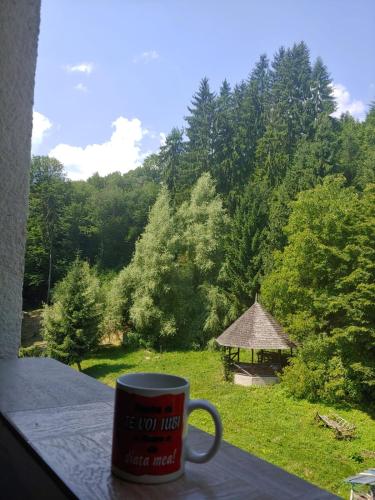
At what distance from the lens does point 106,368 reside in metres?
7.27

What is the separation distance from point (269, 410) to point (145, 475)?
7051 mm

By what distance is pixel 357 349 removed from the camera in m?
7.08

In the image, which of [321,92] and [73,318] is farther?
[321,92]

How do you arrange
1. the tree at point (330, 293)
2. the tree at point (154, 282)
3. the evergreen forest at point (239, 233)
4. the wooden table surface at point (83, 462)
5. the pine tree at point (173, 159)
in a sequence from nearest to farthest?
the wooden table surface at point (83, 462) < the tree at point (330, 293) < the evergreen forest at point (239, 233) < the tree at point (154, 282) < the pine tree at point (173, 159)

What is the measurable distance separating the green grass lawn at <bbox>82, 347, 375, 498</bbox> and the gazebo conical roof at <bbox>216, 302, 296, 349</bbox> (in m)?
0.71

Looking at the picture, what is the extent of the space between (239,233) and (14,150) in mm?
9937

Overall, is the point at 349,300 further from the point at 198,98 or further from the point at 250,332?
the point at 198,98

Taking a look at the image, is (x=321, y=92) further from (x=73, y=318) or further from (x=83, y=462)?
(x=83, y=462)

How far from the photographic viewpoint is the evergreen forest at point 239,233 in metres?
7.08

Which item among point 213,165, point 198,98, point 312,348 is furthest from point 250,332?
point 198,98

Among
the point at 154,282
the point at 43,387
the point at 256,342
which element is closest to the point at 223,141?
the point at 154,282

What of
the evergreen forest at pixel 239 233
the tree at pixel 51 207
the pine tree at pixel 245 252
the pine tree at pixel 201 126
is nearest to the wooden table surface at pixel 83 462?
the evergreen forest at pixel 239 233

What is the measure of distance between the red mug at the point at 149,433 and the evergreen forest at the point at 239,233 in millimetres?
3936

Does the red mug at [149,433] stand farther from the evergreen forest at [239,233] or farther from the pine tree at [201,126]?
the pine tree at [201,126]
